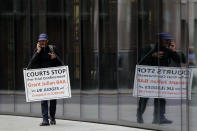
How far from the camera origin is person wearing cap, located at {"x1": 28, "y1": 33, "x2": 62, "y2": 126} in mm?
12289

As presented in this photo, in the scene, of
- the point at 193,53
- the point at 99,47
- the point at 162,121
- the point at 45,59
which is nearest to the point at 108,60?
the point at 99,47

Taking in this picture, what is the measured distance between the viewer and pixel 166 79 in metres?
11.3

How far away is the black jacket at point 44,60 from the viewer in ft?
40.5

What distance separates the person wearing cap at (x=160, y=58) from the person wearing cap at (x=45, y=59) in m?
1.86

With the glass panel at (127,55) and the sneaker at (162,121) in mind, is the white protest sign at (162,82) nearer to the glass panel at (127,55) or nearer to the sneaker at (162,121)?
the glass panel at (127,55)

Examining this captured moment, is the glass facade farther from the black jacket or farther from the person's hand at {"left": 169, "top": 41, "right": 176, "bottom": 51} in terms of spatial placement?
the black jacket

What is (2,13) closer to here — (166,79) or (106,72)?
(106,72)

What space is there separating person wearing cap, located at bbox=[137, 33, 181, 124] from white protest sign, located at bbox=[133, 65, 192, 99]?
0.32 ft

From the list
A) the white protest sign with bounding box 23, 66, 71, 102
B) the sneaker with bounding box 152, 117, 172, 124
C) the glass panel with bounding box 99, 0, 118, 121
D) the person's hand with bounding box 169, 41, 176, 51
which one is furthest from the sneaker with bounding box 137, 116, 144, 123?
the person's hand with bounding box 169, 41, 176, 51

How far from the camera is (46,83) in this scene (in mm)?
12781

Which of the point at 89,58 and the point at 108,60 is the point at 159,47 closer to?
the point at 108,60

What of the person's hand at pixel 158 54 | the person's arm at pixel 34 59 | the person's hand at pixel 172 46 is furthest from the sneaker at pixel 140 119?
the person's arm at pixel 34 59

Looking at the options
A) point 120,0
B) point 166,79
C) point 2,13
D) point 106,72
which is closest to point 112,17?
point 120,0

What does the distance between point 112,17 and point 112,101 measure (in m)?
1.82
